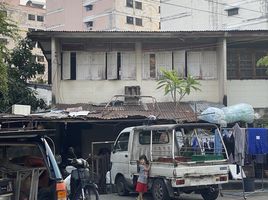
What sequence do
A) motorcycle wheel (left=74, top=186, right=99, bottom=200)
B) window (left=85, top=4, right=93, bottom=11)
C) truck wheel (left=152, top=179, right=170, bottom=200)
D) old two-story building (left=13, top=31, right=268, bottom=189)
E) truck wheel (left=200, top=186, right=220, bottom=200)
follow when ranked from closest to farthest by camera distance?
motorcycle wheel (left=74, top=186, right=99, bottom=200)
truck wheel (left=152, top=179, right=170, bottom=200)
truck wheel (left=200, top=186, right=220, bottom=200)
old two-story building (left=13, top=31, right=268, bottom=189)
window (left=85, top=4, right=93, bottom=11)

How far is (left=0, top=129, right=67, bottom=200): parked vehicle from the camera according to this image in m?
6.88

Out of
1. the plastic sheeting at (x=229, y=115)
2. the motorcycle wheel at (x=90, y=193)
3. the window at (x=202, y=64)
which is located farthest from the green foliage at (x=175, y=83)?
the motorcycle wheel at (x=90, y=193)

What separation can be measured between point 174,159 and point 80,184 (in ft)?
8.14

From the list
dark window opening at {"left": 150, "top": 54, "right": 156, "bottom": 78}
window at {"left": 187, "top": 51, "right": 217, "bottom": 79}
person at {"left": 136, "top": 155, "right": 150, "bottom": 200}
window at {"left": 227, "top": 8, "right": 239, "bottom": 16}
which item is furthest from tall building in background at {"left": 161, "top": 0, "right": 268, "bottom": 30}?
person at {"left": 136, "top": 155, "right": 150, "bottom": 200}

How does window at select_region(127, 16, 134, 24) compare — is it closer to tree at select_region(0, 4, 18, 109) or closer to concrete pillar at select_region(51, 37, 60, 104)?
concrete pillar at select_region(51, 37, 60, 104)

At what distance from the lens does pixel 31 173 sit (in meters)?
7.22

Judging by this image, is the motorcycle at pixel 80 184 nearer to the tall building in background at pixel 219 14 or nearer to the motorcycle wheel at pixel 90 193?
the motorcycle wheel at pixel 90 193

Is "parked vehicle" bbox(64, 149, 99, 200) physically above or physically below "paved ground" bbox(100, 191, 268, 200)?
above

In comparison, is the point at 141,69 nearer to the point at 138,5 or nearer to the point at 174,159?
the point at 174,159

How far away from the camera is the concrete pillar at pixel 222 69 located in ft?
65.7

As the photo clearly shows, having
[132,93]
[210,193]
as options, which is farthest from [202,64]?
[210,193]

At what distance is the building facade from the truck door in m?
6.07

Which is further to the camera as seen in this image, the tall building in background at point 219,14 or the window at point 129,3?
the window at point 129,3

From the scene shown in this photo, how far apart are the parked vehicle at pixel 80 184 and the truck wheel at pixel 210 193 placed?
128 inches
